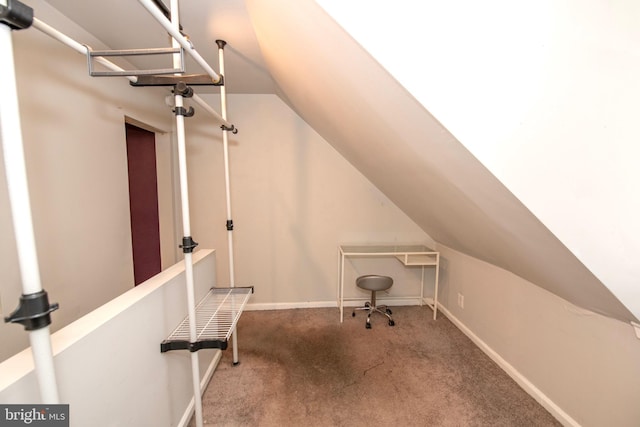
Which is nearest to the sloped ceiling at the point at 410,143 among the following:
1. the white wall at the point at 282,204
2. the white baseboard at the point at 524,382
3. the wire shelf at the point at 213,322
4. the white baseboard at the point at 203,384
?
the white baseboard at the point at 524,382

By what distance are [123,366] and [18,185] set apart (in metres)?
0.81

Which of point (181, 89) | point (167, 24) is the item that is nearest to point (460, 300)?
point (181, 89)

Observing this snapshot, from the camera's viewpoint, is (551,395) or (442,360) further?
(442,360)

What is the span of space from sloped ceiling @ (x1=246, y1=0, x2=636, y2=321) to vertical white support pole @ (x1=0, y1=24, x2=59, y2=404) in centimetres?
82

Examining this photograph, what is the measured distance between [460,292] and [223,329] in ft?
7.52

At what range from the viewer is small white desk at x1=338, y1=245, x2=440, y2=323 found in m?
2.59

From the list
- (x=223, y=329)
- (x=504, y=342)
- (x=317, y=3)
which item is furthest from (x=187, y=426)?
(x=504, y=342)

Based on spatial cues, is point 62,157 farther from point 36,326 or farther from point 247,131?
point 247,131

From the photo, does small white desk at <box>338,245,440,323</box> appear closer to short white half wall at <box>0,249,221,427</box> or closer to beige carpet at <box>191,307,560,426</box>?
beige carpet at <box>191,307,560,426</box>

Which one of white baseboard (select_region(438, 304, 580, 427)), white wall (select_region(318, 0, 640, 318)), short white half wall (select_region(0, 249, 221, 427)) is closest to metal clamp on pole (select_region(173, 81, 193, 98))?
white wall (select_region(318, 0, 640, 318))

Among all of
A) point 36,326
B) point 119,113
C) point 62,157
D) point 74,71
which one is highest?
point 74,71

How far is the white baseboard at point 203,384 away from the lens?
4.71 ft

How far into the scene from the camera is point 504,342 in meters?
1.95

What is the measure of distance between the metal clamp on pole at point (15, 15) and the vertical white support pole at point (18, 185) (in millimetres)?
16
